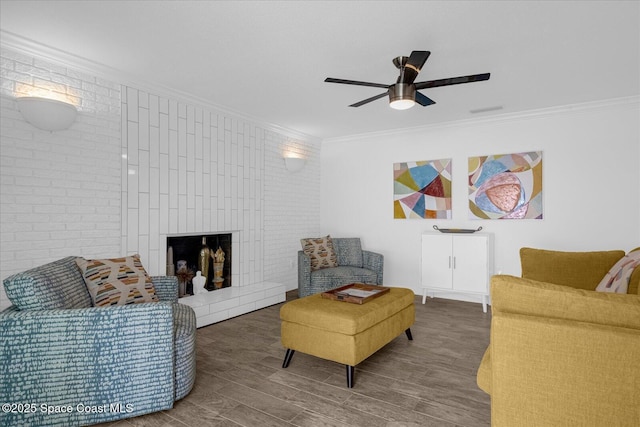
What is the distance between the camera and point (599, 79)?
3352 mm

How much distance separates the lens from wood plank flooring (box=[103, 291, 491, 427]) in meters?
1.98

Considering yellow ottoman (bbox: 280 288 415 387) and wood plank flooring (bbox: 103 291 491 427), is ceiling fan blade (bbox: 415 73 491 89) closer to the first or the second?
yellow ottoman (bbox: 280 288 415 387)

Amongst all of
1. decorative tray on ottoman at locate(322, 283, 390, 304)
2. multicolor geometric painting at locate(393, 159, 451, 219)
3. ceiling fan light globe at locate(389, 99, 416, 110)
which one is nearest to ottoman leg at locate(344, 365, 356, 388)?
decorative tray on ottoman at locate(322, 283, 390, 304)

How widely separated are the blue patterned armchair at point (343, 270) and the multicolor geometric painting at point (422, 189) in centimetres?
83

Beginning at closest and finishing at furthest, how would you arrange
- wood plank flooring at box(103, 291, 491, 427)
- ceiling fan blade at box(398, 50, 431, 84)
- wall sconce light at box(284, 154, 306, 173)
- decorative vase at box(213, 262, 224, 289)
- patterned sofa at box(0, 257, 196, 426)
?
patterned sofa at box(0, 257, 196, 426), wood plank flooring at box(103, 291, 491, 427), ceiling fan blade at box(398, 50, 431, 84), decorative vase at box(213, 262, 224, 289), wall sconce light at box(284, 154, 306, 173)

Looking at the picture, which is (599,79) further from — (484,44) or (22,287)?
(22,287)

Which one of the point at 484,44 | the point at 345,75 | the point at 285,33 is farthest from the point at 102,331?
the point at 484,44

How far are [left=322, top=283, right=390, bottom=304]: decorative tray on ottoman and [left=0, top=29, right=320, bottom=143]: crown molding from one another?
8.68ft

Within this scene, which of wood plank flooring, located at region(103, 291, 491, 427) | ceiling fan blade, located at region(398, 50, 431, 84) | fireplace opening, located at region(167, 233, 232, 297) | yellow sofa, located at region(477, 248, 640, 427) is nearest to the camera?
yellow sofa, located at region(477, 248, 640, 427)

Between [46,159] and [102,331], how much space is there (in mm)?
1751

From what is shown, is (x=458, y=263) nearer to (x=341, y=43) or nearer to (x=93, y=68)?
(x=341, y=43)

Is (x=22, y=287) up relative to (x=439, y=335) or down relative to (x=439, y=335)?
up

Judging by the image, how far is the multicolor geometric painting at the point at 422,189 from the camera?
194 inches

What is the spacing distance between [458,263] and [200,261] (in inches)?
127
